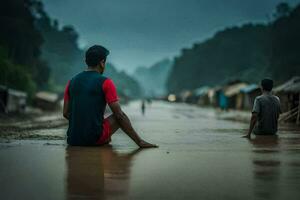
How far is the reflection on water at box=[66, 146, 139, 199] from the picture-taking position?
3.36 metres

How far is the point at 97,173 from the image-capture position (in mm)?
4117

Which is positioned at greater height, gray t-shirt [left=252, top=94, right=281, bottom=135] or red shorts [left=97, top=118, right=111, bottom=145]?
gray t-shirt [left=252, top=94, right=281, bottom=135]

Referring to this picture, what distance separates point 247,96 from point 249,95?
1.92 meters

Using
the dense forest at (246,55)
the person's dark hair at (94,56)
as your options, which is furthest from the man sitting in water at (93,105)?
the dense forest at (246,55)

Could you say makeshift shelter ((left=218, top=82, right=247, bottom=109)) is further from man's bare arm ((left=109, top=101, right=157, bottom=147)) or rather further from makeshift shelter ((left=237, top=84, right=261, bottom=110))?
man's bare arm ((left=109, top=101, right=157, bottom=147))

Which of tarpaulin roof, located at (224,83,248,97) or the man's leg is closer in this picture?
the man's leg

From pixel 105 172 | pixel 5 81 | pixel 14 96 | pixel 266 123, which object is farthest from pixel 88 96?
pixel 5 81

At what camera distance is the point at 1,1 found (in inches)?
2208

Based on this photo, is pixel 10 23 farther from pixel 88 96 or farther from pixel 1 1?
pixel 88 96

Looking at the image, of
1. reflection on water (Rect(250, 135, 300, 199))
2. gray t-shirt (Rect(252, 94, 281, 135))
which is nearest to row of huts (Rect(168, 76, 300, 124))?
gray t-shirt (Rect(252, 94, 281, 135))

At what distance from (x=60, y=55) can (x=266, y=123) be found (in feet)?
410

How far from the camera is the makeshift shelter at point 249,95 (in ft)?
159

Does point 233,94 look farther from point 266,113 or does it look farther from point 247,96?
point 266,113

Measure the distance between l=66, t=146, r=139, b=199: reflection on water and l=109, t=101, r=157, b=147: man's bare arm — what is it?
46cm
